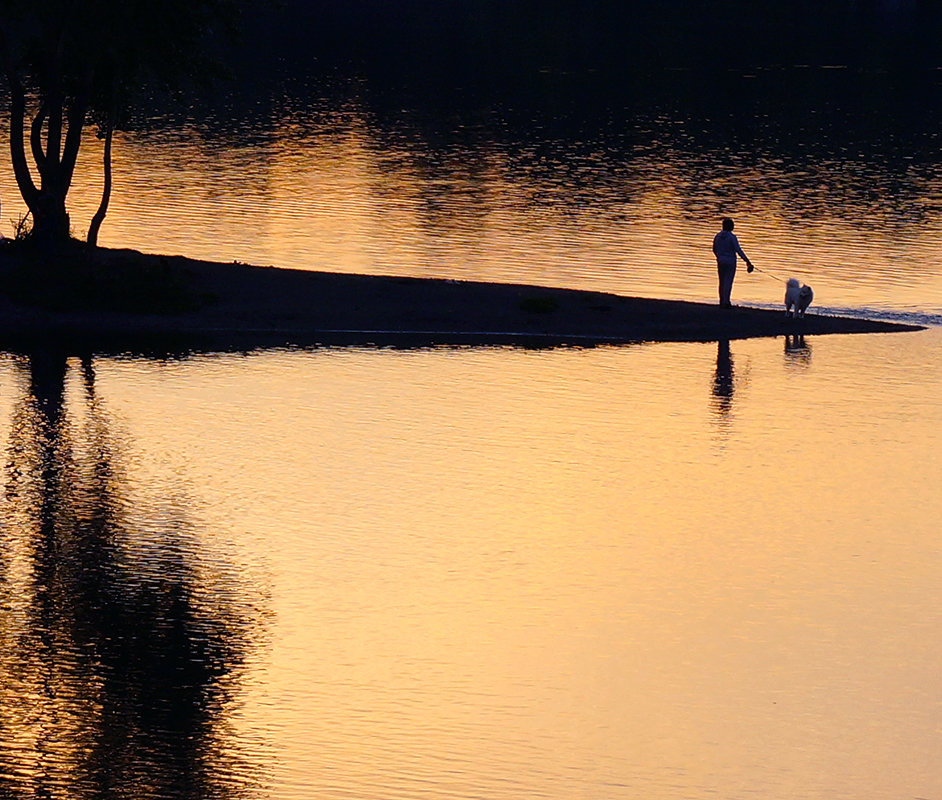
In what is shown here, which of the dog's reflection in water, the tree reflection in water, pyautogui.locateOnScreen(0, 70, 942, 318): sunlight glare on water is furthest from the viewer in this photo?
pyautogui.locateOnScreen(0, 70, 942, 318): sunlight glare on water

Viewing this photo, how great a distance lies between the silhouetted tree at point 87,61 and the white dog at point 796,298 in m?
11.8

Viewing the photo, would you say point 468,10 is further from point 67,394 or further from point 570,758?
point 570,758

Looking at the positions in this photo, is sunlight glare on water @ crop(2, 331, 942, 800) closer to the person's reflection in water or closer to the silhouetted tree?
the person's reflection in water

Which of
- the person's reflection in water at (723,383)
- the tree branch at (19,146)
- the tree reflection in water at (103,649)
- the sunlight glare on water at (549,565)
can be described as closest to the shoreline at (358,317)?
the person's reflection in water at (723,383)

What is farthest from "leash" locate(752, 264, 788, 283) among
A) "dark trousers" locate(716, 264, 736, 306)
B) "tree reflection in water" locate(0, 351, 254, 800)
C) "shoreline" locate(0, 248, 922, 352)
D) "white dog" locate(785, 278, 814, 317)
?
"tree reflection in water" locate(0, 351, 254, 800)

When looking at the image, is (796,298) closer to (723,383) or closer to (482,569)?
(723,383)

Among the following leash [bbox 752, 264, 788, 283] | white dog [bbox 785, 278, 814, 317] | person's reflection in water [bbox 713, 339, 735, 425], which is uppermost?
leash [bbox 752, 264, 788, 283]

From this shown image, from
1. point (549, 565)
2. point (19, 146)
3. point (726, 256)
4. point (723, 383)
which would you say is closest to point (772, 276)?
point (726, 256)

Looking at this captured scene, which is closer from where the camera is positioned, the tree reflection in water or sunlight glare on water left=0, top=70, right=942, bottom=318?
the tree reflection in water

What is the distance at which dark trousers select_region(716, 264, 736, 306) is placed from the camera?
34875mm

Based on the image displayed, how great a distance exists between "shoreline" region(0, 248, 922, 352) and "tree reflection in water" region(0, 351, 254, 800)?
9.58 metres

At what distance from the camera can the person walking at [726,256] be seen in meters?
34.6

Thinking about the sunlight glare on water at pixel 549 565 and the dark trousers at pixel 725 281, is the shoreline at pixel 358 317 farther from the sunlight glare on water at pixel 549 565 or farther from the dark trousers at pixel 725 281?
the sunlight glare on water at pixel 549 565

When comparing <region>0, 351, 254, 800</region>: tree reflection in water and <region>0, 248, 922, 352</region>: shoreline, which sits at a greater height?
<region>0, 248, 922, 352</region>: shoreline
